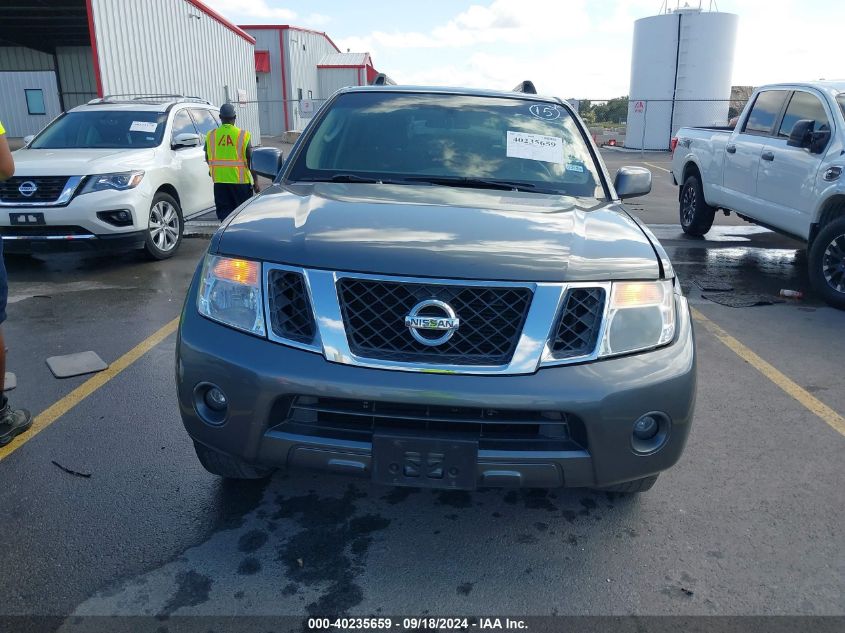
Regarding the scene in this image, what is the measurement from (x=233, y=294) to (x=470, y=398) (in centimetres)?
95

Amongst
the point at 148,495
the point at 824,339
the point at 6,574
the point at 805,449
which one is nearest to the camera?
the point at 6,574

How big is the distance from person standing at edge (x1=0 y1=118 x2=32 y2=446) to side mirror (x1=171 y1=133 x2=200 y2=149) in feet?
16.0

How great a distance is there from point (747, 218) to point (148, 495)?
7.08m

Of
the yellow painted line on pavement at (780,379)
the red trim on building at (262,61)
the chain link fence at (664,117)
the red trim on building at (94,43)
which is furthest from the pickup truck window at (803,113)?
the red trim on building at (262,61)

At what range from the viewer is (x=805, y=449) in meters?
3.48

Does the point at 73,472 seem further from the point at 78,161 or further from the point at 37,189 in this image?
the point at 78,161

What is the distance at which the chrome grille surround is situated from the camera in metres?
2.24

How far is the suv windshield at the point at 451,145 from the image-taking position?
11.4ft

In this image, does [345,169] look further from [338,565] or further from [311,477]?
[338,565]

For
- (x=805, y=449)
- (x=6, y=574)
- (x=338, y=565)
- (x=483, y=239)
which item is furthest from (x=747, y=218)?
→ (x=6, y=574)

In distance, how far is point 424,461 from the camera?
88.0 inches

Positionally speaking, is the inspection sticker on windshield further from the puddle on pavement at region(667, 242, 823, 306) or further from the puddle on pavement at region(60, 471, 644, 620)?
the puddle on pavement at region(667, 242, 823, 306)

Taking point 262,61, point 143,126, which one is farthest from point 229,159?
point 262,61

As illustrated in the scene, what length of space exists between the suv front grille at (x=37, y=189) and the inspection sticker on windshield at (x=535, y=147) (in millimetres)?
5087
